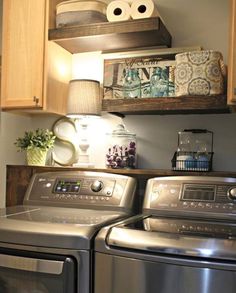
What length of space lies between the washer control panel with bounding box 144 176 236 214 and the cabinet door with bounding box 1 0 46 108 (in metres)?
0.89

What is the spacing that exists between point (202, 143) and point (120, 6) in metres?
0.92

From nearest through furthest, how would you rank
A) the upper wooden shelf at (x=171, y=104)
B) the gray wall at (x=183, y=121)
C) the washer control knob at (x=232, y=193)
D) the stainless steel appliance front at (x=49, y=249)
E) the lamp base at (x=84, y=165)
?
1. the stainless steel appliance front at (x=49, y=249)
2. the washer control knob at (x=232, y=193)
3. the upper wooden shelf at (x=171, y=104)
4. the gray wall at (x=183, y=121)
5. the lamp base at (x=84, y=165)

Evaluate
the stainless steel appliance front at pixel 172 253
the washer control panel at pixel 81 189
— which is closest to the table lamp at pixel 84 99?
the washer control panel at pixel 81 189

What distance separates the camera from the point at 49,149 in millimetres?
2398

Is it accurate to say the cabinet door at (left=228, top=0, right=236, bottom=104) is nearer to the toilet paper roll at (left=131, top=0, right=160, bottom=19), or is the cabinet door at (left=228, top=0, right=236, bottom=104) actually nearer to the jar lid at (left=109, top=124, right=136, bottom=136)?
the toilet paper roll at (left=131, top=0, right=160, bottom=19)

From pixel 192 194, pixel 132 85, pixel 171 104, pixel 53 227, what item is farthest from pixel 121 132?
pixel 53 227

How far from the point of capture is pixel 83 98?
2090 mm

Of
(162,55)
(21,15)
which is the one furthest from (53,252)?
(21,15)

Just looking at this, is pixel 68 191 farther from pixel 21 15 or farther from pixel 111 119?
pixel 21 15

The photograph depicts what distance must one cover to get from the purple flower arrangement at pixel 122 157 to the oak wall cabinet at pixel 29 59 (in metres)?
0.45

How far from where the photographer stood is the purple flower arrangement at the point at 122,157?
6.86 feet

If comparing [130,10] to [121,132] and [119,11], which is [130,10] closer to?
[119,11]

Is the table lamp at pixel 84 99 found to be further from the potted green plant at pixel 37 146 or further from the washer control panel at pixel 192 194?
the washer control panel at pixel 192 194

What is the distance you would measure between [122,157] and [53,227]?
803 mm
